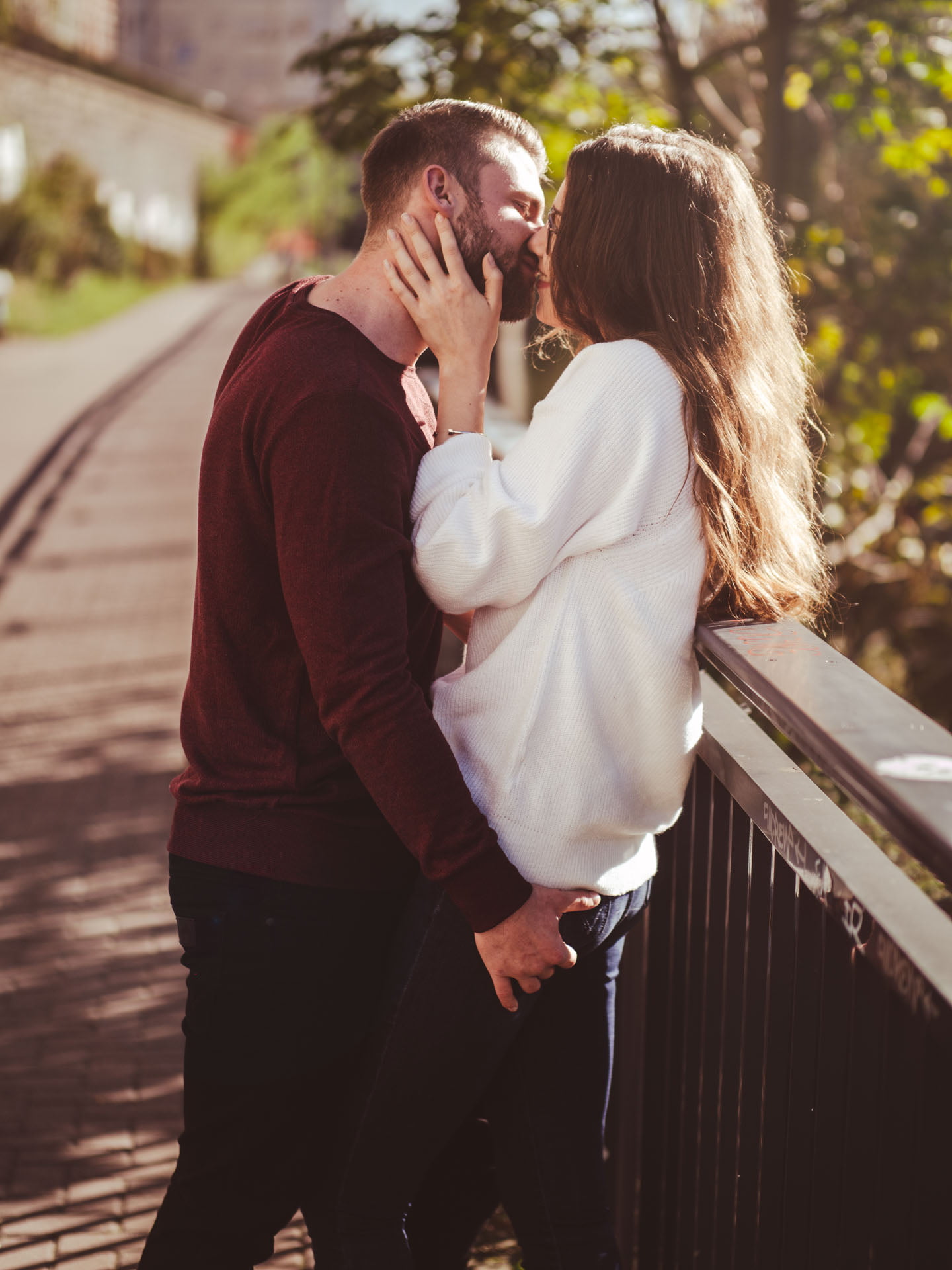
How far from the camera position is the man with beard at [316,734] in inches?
63.5

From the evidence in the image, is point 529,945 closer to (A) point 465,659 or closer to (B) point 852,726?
(A) point 465,659

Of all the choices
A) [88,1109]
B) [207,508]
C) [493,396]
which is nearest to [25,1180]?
[88,1109]

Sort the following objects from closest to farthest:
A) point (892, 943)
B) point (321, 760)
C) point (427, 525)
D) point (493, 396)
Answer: point (892, 943)
point (427, 525)
point (321, 760)
point (493, 396)

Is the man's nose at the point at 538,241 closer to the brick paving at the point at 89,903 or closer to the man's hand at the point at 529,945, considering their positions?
the man's hand at the point at 529,945

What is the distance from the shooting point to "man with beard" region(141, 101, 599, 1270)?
5.29 ft

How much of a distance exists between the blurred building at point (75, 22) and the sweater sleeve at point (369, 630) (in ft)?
83.8

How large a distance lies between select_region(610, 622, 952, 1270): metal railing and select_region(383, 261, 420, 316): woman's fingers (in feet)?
1.83

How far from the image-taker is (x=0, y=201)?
2839cm

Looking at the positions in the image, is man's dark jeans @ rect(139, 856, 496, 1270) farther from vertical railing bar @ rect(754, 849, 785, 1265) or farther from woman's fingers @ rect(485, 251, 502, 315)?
woman's fingers @ rect(485, 251, 502, 315)

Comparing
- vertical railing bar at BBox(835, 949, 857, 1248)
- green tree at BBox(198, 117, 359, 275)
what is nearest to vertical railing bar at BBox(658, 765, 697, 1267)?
vertical railing bar at BBox(835, 949, 857, 1248)

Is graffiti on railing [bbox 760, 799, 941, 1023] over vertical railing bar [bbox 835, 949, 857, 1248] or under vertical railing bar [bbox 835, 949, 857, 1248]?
over

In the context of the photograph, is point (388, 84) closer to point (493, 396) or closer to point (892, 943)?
point (493, 396)

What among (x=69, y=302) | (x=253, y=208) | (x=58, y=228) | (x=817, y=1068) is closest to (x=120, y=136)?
(x=253, y=208)

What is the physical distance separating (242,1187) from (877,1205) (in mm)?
912
